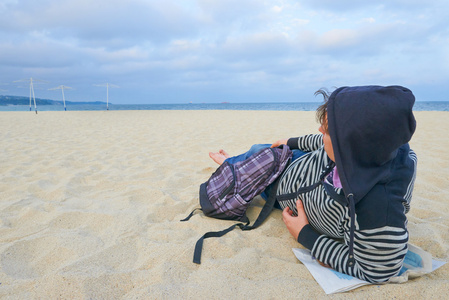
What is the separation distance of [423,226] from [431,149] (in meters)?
3.17

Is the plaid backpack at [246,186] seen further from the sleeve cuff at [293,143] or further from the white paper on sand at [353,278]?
the white paper on sand at [353,278]

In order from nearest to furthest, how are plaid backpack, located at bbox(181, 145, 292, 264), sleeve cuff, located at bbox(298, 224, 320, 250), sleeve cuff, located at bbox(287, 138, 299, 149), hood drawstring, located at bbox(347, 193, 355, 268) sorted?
hood drawstring, located at bbox(347, 193, 355, 268)
sleeve cuff, located at bbox(298, 224, 320, 250)
plaid backpack, located at bbox(181, 145, 292, 264)
sleeve cuff, located at bbox(287, 138, 299, 149)

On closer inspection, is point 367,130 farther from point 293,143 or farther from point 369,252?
point 293,143

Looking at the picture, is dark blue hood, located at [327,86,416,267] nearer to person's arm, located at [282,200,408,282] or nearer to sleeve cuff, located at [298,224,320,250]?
person's arm, located at [282,200,408,282]

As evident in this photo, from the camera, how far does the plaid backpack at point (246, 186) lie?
1961 mm

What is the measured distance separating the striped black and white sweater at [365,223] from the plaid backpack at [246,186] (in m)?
0.28

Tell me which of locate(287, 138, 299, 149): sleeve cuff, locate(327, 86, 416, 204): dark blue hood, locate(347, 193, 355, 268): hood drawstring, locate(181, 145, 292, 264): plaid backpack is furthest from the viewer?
locate(287, 138, 299, 149): sleeve cuff

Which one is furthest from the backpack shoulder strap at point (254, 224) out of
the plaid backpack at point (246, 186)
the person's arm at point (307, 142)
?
the person's arm at point (307, 142)

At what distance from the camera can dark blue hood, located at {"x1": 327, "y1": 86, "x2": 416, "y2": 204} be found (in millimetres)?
1093

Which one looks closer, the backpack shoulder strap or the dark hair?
the dark hair

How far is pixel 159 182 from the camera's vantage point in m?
2.90

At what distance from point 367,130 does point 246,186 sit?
1.02 meters

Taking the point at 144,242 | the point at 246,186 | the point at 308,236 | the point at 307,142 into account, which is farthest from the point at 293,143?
the point at 144,242

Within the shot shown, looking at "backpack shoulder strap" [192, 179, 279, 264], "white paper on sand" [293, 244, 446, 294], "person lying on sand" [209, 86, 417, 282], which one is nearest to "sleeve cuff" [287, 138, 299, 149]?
"backpack shoulder strap" [192, 179, 279, 264]
